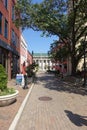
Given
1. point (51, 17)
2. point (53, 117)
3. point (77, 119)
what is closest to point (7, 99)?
point (53, 117)


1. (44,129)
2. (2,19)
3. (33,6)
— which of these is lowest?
(44,129)

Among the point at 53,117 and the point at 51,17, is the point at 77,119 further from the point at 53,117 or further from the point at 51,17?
the point at 51,17

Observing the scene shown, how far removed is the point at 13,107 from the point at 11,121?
2.61 m

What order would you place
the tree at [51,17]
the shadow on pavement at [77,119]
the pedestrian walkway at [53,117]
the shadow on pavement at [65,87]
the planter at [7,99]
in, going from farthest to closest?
1. the tree at [51,17]
2. the shadow on pavement at [65,87]
3. the planter at [7,99]
4. the shadow on pavement at [77,119]
5. the pedestrian walkway at [53,117]

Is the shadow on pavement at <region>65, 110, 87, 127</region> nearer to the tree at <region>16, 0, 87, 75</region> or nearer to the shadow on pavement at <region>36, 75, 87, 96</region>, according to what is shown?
the shadow on pavement at <region>36, 75, 87, 96</region>

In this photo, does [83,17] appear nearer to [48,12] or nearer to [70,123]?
[48,12]

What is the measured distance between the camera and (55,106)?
12.1m

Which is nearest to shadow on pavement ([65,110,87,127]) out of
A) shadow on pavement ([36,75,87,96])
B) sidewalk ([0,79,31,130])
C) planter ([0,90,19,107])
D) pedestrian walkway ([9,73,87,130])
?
pedestrian walkway ([9,73,87,130])

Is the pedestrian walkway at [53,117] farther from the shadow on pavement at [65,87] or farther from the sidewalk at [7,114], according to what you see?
the shadow on pavement at [65,87]

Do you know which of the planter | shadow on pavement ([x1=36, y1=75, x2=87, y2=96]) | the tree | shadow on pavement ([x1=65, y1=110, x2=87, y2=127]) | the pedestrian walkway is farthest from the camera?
the tree

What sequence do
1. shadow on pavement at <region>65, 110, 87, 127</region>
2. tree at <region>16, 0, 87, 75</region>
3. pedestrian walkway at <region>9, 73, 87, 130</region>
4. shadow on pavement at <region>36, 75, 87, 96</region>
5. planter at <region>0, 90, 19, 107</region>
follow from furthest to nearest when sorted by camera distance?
tree at <region>16, 0, 87, 75</region>
shadow on pavement at <region>36, 75, 87, 96</region>
planter at <region>0, 90, 19, 107</region>
shadow on pavement at <region>65, 110, 87, 127</region>
pedestrian walkway at <region>9, 73, 87, 130</region>

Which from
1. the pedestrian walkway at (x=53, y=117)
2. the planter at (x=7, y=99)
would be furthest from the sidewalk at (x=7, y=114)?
the pedestrian walkway at (x=53, y=117)

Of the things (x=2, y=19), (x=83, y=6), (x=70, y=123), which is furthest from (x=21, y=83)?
(x=70, y=123)

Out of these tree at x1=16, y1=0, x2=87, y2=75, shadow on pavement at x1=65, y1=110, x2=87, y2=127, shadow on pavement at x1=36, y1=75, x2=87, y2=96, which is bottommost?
shadow on pavement at x1=65, y1=110, x2=87, y2=127
